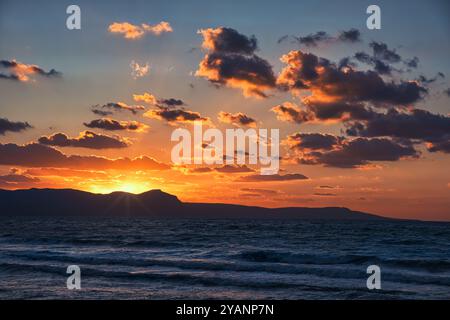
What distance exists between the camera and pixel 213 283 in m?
21.1

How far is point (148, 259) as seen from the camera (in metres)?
30.8

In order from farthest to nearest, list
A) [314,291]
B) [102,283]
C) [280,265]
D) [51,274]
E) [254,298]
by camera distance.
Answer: [280,265]
[51,274]
[102,283]
[314,291]
[254,298]

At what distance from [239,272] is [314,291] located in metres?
6.47

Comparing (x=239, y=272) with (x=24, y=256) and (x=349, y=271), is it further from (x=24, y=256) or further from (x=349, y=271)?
(x=24, y=256)

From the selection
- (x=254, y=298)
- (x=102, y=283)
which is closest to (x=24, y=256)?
(x=102, y=283)

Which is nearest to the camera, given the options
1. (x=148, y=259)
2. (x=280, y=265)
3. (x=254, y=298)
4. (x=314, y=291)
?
(x=254, y=298)
